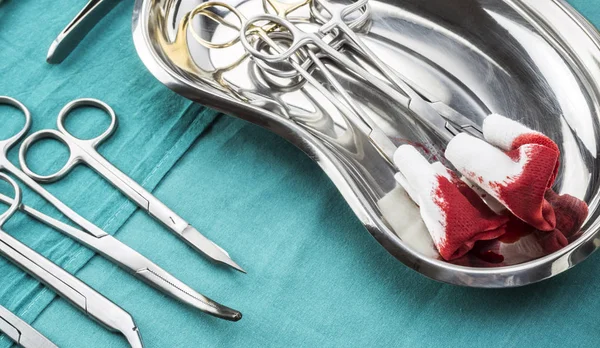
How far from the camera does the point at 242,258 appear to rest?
1.94 ft

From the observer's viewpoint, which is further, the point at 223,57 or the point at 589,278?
the point at 223,57

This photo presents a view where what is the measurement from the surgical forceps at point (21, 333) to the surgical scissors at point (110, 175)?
0.13 meters

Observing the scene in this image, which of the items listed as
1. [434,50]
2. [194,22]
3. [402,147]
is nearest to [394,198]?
[402,147]

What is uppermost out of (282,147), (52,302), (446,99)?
(446,99)

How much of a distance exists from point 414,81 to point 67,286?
0.34 m

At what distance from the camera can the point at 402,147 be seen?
0.55m

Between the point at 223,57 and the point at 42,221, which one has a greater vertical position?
the point at 223,57

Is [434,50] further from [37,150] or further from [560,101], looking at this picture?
[37,150]

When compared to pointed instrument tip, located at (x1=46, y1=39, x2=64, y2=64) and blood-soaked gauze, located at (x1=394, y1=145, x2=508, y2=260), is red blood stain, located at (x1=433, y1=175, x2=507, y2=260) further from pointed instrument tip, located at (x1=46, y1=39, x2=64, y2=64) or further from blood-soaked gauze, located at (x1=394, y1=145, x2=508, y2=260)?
pointed instrument tip, located at (x1=46, y1=39, x2=64, y2=64)

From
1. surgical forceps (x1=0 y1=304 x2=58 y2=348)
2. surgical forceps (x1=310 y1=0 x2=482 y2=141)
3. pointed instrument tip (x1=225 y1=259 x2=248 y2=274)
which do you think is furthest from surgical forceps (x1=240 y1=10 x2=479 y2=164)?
surgical forceps (x1=0 y1=304 x2=58 y2=348)

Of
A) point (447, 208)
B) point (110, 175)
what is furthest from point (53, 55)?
point (447, 208)

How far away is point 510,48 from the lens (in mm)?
624

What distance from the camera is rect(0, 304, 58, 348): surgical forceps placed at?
1.78 ft

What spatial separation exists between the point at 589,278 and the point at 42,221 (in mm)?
450
